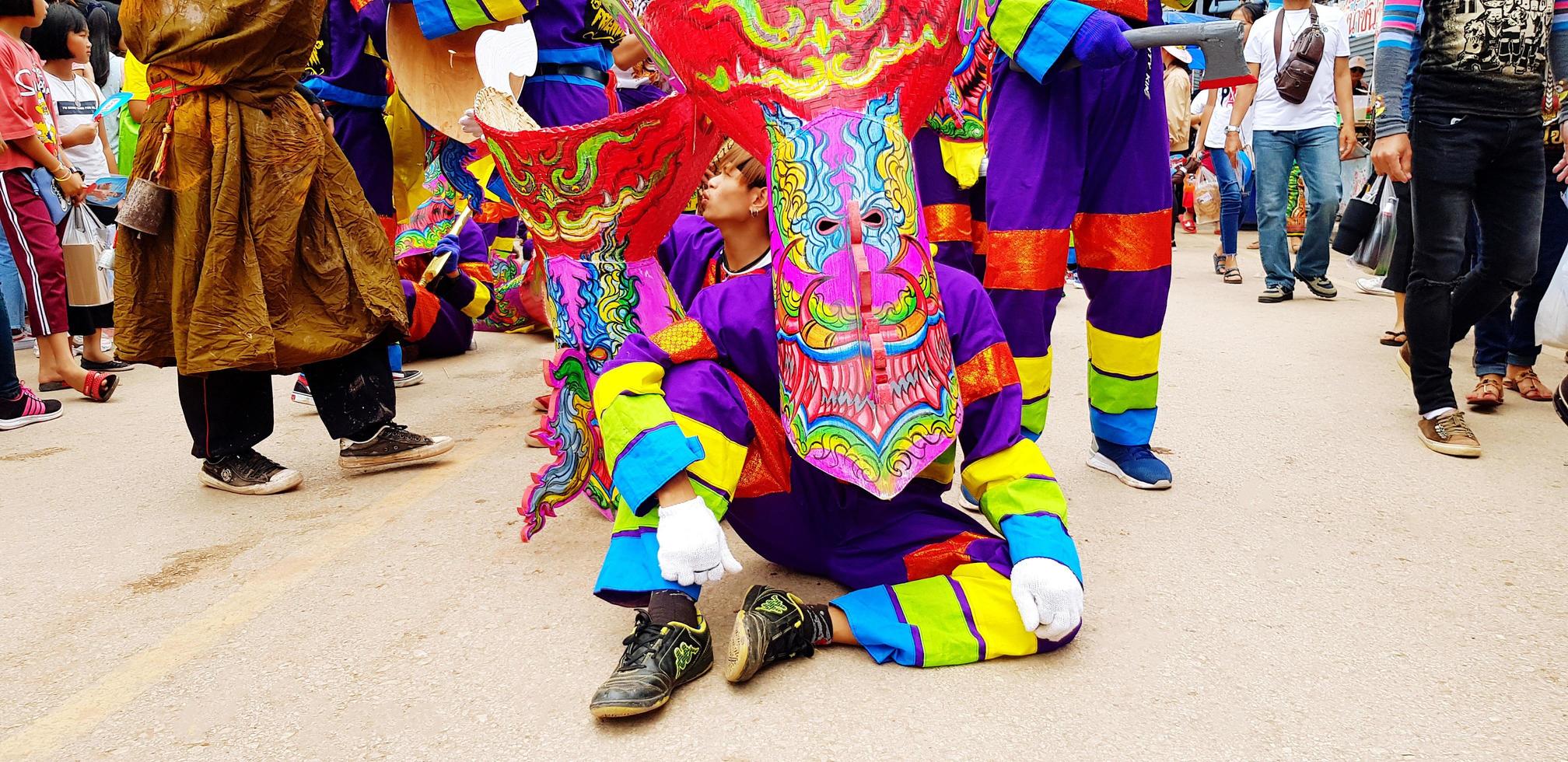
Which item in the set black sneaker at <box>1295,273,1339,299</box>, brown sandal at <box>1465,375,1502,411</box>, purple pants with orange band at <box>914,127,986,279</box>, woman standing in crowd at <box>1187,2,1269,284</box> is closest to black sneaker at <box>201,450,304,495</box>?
purple pants with orange band at <box>914,127,986,279</box>

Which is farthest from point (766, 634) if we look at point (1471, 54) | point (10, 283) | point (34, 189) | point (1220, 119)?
point (1220, 119)

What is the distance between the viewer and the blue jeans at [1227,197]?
7.70 m

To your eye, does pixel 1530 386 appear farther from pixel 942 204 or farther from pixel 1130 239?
pixel 942 204

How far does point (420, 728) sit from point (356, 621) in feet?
1.89

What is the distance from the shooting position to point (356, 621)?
2.32 metres

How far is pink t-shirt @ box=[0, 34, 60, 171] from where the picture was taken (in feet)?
14.7

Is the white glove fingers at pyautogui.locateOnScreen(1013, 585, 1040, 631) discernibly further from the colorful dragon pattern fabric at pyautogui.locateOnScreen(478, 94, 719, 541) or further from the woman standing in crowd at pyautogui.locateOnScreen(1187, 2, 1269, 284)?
the woman standing in crowd at pyautogui.locateOnScreen(1187, 2, 1269, 284)

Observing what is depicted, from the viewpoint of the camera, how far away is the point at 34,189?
4.79 m

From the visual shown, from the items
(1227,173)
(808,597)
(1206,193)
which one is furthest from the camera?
(1206,193)

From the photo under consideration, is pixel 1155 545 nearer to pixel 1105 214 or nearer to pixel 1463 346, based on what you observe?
pixel 1105 214

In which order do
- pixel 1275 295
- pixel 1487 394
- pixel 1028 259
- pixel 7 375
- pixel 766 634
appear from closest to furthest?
pixel 766 634
pixel 1028 259
pixel 1487 394
pixel 7 375
pixel 1275 295

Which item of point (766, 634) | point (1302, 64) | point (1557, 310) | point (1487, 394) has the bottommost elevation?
point (1487, 394)

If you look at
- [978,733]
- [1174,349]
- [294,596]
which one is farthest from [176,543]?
[1174,349]

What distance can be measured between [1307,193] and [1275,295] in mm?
729
